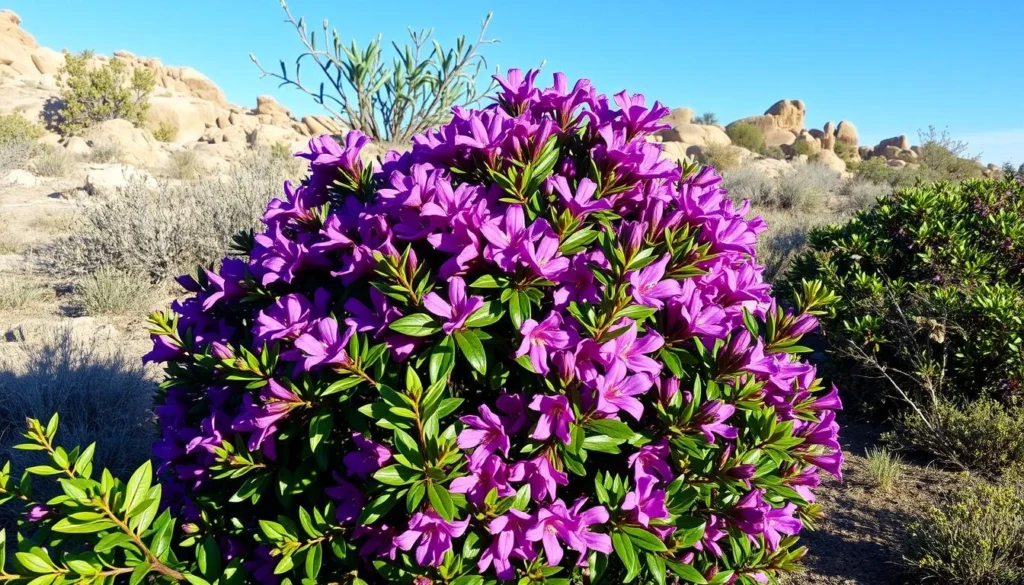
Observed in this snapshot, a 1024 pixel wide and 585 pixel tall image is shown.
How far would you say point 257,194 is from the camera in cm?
785

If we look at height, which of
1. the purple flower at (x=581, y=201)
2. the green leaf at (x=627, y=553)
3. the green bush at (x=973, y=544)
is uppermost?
the purple flower at (x=581, y=201)

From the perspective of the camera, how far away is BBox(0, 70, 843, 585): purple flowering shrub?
4.69 ft

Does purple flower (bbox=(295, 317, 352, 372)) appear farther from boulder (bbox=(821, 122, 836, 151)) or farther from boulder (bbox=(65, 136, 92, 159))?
boulder (bbox=(821, 122, 836, 151))

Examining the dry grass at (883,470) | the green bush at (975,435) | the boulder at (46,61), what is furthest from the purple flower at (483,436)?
the boulder at (46,61)

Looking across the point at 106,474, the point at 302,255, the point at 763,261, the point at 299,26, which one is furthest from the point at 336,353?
the point at 299,26

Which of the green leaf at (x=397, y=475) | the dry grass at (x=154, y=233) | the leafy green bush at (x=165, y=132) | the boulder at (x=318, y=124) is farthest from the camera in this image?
the boulder at (x=318, y=124)

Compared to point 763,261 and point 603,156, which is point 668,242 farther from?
point 763,261

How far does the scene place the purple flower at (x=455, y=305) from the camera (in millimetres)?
1392

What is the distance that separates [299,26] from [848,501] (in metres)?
12.6

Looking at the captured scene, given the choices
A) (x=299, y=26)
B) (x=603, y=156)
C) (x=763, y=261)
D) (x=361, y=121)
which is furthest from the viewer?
(x=361, y=121)

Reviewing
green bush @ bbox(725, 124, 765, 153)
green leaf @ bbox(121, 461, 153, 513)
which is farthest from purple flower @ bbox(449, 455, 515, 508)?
green bush @ bbox(725, 124, 765, 153)

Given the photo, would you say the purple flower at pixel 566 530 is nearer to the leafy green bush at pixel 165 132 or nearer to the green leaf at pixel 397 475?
the green leaf at pixel 397 475

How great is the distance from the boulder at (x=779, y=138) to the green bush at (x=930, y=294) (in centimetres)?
4436

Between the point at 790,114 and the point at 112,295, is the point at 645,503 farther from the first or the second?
the point at 790,114
